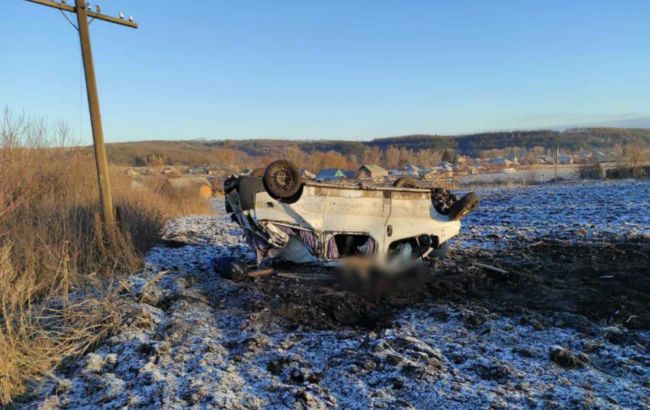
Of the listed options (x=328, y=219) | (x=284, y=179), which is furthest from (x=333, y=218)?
(x=284, y=179)

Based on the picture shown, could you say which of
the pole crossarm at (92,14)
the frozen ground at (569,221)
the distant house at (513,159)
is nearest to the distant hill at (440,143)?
the distant house at (513,159)

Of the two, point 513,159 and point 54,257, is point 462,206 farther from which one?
point 513,159

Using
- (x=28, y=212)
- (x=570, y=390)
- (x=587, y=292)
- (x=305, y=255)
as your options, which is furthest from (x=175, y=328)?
(x=28, y=212)

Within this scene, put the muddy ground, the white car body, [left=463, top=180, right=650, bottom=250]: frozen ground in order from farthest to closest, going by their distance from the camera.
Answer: [left=463, top=180, right=650, bottom=250]: frozen ground, the white car body, the muddy ground

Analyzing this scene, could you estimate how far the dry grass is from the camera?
13.5 feet

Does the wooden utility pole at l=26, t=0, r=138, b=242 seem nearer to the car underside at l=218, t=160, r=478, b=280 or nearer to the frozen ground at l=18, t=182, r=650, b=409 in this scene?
the frozen ground at l=18, t=182, r=650, b=409

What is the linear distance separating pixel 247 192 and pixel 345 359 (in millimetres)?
2968

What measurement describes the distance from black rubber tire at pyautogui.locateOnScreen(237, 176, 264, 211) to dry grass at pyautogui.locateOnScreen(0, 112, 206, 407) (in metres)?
1.88

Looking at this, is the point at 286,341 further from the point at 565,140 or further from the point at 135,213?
the point at 565,140

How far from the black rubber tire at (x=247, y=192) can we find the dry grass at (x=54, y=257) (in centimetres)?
188

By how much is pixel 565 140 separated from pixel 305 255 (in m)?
174

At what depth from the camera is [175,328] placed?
485 centimetres

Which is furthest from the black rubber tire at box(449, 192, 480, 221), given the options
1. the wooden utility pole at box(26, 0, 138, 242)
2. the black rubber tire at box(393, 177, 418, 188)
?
the wooden utility pole at box(26, 0, 138, 242)

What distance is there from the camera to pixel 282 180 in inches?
247
